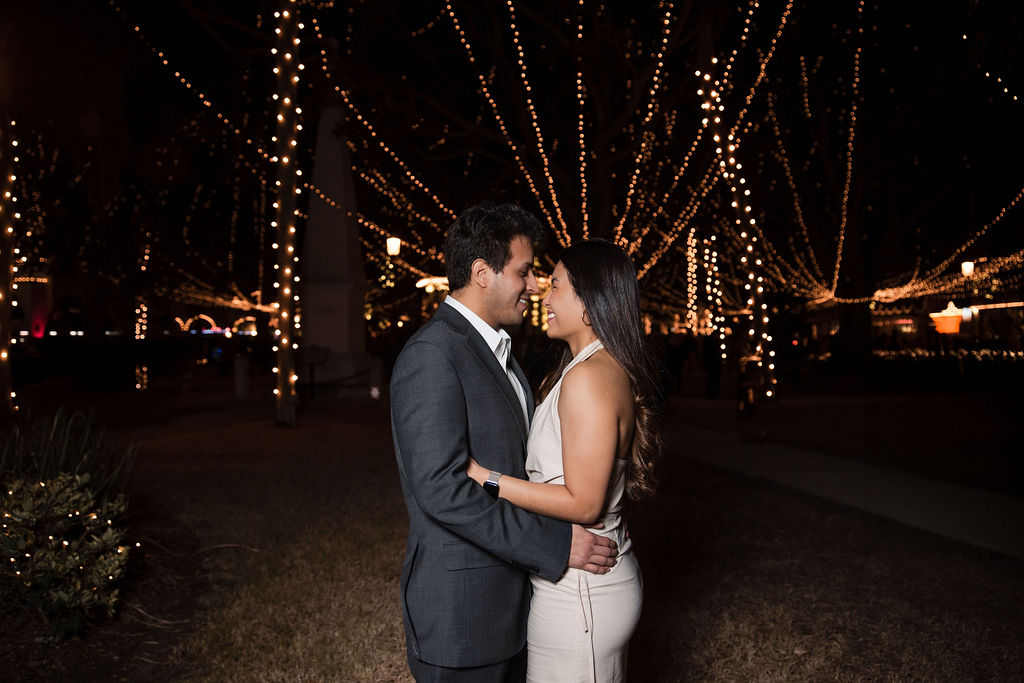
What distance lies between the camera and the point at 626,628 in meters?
2.64

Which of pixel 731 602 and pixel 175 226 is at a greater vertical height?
pixel 175 226

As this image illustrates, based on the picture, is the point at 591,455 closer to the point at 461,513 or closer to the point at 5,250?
the point at 461,513

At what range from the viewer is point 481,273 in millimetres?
2678

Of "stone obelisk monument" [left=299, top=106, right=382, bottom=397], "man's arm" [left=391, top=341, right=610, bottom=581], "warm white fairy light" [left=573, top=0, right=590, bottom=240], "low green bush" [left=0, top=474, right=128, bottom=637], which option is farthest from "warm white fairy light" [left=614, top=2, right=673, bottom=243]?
"man's arm" [left=391, top=341, right=610, bottom=581]

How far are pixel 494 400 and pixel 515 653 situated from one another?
752 millimetres

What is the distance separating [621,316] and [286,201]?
12.9 m

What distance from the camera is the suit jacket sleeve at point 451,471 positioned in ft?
7.78

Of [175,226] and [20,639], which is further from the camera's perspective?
[175,226]

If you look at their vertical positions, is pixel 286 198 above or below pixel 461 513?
above

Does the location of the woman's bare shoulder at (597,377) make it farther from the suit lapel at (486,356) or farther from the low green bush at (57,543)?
the low green bush at (57,543)

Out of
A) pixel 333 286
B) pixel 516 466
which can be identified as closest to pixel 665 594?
pixel 516 466

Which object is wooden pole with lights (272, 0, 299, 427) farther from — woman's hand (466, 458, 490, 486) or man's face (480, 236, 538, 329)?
woman's hand (466, 458, 490, 486)

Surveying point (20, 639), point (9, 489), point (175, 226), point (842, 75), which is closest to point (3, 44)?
point (9, 489)

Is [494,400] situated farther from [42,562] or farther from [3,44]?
[3,44]
